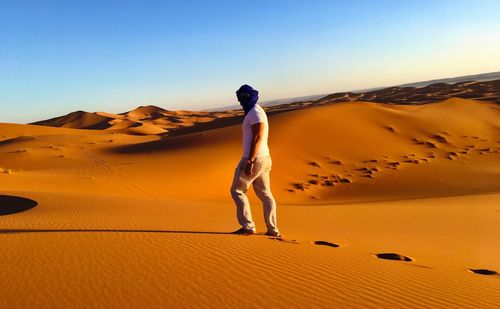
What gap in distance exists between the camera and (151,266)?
385cm

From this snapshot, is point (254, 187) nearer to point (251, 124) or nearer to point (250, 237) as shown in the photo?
point (250, 237)

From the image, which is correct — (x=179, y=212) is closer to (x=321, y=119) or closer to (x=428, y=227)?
(x=428, y=227)

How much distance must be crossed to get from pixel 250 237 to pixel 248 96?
69.1 inches

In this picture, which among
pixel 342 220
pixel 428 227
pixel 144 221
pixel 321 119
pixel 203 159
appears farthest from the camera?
pixel 321 119

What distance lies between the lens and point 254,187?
5418 millimetres

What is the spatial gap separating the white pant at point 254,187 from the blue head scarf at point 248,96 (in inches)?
25.9

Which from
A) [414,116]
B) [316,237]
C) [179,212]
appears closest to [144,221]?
[179,212]

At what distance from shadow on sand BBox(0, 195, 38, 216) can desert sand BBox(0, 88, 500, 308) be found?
0.04 meters

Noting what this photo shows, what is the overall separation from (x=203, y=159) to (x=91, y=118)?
6101 cm

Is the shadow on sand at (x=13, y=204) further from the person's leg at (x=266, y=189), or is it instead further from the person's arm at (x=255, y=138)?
the person's arm at (x=255, y=138)

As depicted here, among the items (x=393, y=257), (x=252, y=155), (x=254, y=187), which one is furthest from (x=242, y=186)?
(x=393, y=257)

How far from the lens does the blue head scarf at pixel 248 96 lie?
16.9 ft

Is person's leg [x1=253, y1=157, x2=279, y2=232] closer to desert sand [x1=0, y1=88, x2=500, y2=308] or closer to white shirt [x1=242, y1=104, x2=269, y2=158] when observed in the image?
white shirt [x1=242, y1=104, x2=269, y2=158]

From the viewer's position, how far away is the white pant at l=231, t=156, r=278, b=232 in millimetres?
5211
